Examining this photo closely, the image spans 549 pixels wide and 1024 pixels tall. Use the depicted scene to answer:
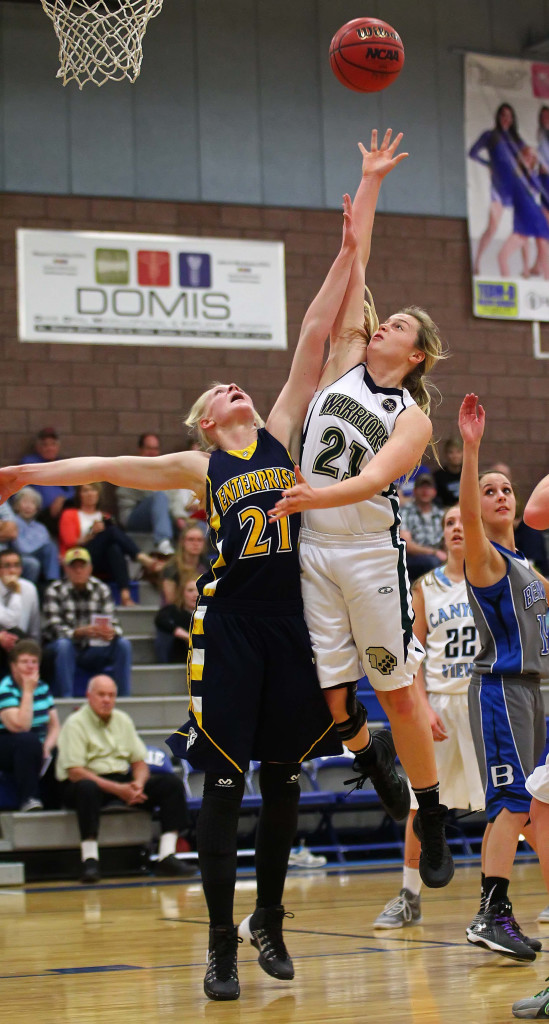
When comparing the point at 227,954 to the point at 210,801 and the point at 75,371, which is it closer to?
the point at 210,801

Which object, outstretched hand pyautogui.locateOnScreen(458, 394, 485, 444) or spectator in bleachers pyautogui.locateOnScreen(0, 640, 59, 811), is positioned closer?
outstretched hand pyautogui.locateOnScreen(458, 394, 485, 444)

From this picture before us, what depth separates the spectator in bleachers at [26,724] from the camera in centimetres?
859

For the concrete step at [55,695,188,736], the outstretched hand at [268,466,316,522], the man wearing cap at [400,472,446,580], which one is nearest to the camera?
the outstretched hand at [268,466,316,522]

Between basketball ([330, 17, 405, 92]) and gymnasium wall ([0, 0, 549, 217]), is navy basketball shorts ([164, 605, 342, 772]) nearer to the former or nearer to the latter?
basketball ([330, 17, 405, 92])

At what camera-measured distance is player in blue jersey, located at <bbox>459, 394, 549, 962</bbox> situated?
456 centimetres

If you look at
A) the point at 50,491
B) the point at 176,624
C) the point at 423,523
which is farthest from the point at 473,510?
the point at 50,491

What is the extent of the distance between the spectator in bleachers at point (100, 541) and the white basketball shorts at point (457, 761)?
211 inches

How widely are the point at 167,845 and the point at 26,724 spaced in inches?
52.8

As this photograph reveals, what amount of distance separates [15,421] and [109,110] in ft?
11.4

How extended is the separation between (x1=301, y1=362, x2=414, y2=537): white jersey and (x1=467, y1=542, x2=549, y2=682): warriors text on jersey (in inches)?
30.2

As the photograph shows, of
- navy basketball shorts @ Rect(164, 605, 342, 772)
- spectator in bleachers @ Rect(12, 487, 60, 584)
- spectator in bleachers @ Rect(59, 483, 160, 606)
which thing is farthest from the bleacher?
navy basketball shorts @ Rect(164, 605, 342, 772)

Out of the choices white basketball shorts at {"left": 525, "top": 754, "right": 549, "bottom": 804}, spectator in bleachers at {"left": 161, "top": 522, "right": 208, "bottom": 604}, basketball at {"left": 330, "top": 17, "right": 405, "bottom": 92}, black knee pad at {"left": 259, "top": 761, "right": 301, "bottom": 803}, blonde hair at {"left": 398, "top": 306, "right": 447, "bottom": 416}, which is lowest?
black knee pad at {"left": 259, "top": 761, "right": 301, "bottom": 803}

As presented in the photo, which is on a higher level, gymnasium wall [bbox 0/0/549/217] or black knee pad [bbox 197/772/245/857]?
gymnasium wall [bbox 0/0/549/217]

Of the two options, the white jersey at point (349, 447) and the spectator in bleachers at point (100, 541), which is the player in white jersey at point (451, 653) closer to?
the white jersey at point (349, 447)
